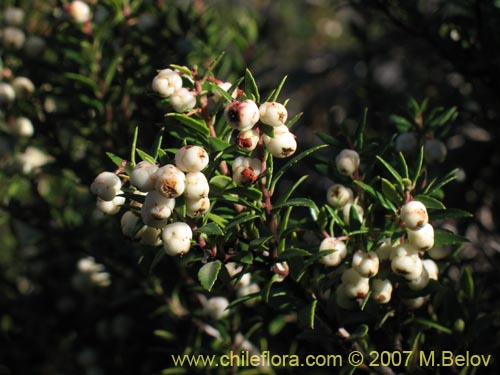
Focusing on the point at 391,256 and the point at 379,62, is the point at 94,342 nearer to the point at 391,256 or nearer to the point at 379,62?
the point at 391,256

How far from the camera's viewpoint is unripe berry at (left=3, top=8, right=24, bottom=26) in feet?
4.68

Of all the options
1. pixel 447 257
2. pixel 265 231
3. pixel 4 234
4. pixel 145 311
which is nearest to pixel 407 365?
pixel 447 257

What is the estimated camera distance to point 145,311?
1.57 m

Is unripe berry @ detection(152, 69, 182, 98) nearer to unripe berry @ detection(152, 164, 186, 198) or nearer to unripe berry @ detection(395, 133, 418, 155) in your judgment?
unripe berry @ detection(152, 164, 186, 198)

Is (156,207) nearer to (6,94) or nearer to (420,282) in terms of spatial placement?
(420,282)

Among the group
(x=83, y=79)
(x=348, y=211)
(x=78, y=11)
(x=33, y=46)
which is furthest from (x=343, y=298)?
(x=33, y=46)

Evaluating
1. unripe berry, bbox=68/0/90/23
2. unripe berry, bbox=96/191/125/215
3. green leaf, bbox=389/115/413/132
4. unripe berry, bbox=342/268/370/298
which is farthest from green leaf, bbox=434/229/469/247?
unripe berry, bbox=68/0/90/23

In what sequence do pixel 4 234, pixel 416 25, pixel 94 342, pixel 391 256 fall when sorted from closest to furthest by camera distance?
1. pixel 391 256
2. pixel 416 25
3. pixel 94 342
4. pixel 4 234

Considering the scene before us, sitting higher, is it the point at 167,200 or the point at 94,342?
the point at 167,200

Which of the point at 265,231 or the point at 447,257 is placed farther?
the point at 447,257

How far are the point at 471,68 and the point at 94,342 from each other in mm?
1228

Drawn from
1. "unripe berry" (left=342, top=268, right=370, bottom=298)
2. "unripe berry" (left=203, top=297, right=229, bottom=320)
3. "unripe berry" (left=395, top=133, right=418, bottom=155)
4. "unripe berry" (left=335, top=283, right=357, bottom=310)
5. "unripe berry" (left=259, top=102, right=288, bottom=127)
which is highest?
"unripe berry" (left=259, top=102, right=288, bottom=127)

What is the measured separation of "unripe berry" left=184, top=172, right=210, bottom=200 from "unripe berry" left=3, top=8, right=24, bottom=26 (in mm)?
879

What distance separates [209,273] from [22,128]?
0.75 m
